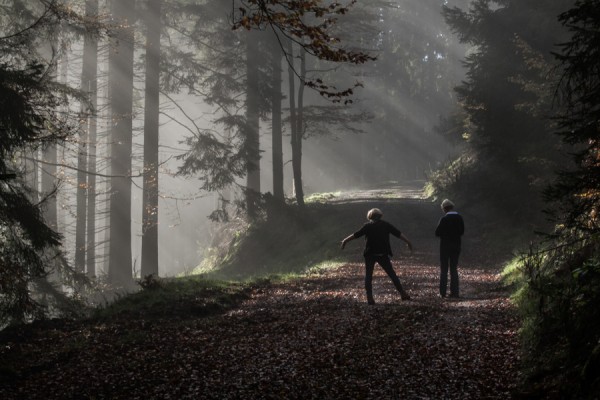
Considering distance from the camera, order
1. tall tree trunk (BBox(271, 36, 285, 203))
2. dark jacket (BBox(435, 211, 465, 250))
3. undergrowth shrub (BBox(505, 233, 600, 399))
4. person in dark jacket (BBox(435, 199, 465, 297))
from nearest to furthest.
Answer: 1. undergrowth shrub (BBox(505, 233, 600, 399))
2. person in dark jacket (BBox(435, 199, 465, 297))
3. dark jacket (BBox(435, 211, 465, 250))
4. tall tree trunk (BBox(271, 36, 285, 203))

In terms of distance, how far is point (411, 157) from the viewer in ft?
185

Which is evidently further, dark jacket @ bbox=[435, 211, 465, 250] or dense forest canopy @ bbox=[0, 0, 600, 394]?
dark jacket @ bbox=[435, 211, 465, 250]

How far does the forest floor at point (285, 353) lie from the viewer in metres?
6.20

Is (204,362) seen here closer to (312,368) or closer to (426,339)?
(312,368)

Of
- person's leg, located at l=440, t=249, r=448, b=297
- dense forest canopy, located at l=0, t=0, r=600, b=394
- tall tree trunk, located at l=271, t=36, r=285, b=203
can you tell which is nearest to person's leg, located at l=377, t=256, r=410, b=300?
person's leg, located at l=440, t=249, r=448, b=297

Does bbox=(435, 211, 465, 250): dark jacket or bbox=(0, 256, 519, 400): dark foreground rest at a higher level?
bbox=(435, 211, 465, 250): dark jacket

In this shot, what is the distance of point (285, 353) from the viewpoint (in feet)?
25.0

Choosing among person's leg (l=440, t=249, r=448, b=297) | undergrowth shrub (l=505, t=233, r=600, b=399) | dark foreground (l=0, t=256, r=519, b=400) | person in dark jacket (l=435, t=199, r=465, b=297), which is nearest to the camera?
undergrowth shrub (l=505, t=233, r=600, b=399)

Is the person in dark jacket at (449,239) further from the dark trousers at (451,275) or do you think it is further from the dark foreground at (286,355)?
the dark foreground at (286,355)

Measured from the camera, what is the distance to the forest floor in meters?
6.20

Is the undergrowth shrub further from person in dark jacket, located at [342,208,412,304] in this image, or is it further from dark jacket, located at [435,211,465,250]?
dark jacket, located at [435,211,465,250]

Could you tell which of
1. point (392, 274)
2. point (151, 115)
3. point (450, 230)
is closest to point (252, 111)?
point (151, 115)

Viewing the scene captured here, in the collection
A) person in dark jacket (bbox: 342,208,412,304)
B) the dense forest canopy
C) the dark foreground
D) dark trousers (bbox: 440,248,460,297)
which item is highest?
the dense forest canopy

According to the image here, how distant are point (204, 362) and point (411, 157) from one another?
51.4 m
